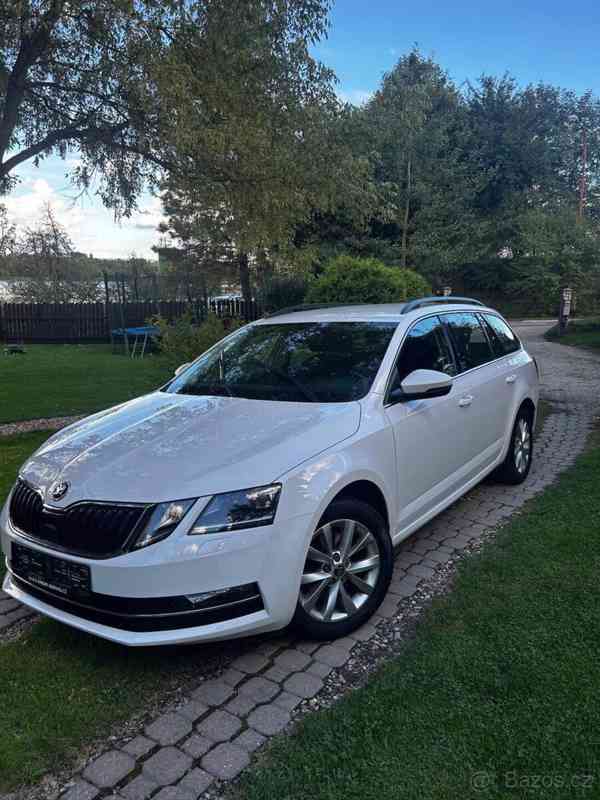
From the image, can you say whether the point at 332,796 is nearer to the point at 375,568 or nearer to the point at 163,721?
the point at 163,721

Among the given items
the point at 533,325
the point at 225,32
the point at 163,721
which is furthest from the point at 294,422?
the point at 533,325

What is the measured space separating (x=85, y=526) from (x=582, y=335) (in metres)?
19.4

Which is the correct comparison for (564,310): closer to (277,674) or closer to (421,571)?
(421,571)

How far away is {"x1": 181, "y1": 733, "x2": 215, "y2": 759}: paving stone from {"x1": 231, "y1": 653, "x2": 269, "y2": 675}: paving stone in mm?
445

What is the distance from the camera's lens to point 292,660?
2.87m

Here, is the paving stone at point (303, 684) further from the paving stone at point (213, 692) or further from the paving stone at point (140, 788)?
the paving stone at point (140, 788)

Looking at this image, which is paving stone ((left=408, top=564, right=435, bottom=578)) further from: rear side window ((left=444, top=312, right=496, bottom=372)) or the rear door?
rear side window ((left=444, top=312, right=496, bottom=372))

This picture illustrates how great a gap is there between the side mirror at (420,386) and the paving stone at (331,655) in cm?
137

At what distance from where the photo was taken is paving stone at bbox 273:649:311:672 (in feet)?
9.26

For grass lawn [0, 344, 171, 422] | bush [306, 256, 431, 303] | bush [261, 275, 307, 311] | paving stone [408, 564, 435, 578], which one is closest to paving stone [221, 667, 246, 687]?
paving stone [408, 564, 435, 578]

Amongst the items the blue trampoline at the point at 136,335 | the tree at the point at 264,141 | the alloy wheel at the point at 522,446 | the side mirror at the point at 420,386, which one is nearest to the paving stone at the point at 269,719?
the side mirror at the point at 420,386

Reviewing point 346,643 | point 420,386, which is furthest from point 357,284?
point 346,643

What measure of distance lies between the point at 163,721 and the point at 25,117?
339 inches

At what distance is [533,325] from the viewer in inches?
1024
